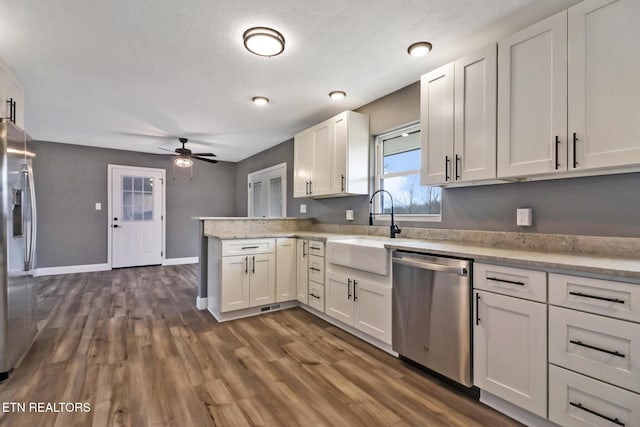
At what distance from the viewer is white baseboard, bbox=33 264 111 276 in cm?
511

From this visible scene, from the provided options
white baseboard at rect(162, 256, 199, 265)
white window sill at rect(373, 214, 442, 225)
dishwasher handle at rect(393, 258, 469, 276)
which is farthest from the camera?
white baseboard at rect(162, 256, 199, 265)

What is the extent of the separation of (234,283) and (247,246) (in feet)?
1.36

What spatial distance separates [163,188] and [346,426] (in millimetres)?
6071

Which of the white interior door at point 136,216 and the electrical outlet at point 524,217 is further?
the white interior door at point 136,216

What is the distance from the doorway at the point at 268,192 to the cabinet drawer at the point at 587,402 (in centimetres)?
414

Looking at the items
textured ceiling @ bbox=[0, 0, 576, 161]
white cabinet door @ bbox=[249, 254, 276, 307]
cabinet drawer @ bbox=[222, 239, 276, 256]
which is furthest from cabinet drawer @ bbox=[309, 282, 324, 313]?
textured ceiling @ bbox=[0, 0, 576, 161]

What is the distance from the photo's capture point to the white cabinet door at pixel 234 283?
3.06 meters

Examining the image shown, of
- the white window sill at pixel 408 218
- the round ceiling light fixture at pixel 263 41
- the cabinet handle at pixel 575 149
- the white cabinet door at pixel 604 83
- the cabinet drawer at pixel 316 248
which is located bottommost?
the cabinet drawer at pixel 316 248

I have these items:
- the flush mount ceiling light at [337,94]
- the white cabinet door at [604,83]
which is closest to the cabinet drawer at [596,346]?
the white cabinet door at [604,83]

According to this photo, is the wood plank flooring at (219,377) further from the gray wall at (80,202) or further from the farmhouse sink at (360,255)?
the gray wall at (80,202)

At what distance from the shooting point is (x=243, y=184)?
6738 millimetres

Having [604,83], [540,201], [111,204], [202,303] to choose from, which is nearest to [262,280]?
[202,303]

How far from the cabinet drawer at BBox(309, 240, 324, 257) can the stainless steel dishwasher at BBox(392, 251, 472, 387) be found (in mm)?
987

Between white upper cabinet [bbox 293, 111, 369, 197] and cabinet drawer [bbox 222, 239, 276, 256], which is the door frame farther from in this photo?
white upper cabinet [bbox 293, 111, 369, 197]
